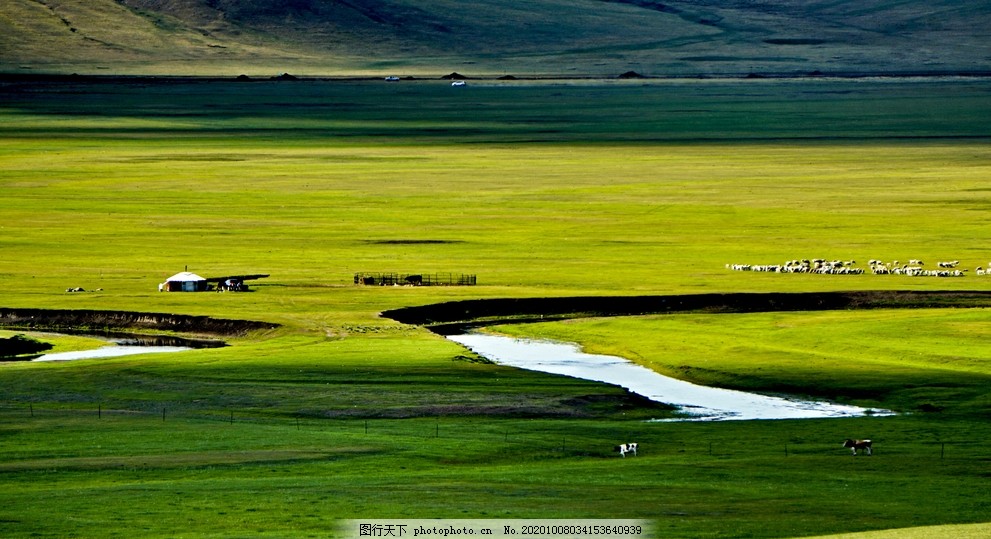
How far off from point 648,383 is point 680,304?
16.0 meters

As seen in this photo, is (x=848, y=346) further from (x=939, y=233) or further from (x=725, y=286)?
(x=939, y=233)

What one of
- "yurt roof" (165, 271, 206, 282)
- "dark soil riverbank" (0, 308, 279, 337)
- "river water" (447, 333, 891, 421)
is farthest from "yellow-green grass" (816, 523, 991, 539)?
"yurt roof" (165, 271, 206, 282)

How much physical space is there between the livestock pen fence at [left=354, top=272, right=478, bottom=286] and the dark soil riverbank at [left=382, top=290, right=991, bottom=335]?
5994mm

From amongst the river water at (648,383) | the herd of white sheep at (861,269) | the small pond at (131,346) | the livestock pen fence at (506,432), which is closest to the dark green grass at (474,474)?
the livestock pen fence at (506,432)

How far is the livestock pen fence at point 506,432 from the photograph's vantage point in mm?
43250

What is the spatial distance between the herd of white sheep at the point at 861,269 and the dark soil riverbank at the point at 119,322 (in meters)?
26.0

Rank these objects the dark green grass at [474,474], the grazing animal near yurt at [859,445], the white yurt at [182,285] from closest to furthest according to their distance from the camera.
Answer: the dark green grass at [474,474], the grazing animal near yurt at [859,445], the white yurt at [182,285]

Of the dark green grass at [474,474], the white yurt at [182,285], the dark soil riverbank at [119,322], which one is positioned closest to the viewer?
the dark green grass at [474,474]

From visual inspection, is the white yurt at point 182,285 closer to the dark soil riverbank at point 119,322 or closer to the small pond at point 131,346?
the dark soil riverbank at point 119,322

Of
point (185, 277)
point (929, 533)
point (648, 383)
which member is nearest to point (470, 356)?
point (648, 383)

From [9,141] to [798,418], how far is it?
126574 millimetres

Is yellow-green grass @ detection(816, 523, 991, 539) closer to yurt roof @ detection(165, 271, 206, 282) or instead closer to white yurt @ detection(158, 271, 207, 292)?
white yurt @ detection(158, 271, 207, 292)

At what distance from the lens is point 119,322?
225 ft

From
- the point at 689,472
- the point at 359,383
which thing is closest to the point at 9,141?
the point at 359,383
